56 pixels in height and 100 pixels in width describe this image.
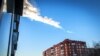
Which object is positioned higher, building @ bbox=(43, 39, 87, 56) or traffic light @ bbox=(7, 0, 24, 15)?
traffic light @ bbox=(7, 0, 24, 15)

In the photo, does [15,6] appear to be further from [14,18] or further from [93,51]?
[93,51]

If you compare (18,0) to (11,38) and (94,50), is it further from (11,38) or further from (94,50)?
(94,50)

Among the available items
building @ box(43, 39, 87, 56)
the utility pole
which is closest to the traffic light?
the utility pole

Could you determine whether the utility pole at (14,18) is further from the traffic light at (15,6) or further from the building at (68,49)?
the building at (68,49)

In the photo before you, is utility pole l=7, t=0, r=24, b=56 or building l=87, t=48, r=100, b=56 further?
building l=87, t=48, r=100, b=56

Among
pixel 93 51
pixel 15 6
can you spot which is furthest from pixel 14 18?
pixel 93 51

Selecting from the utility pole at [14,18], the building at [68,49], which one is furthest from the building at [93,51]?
the utility pole at [14,18]

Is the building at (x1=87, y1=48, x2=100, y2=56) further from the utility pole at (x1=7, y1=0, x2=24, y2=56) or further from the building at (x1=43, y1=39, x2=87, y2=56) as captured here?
the utility pole at (x1=7, y1=0, x2=24, y2=56)

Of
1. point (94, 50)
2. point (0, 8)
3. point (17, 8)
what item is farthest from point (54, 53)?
point (17, 8)
